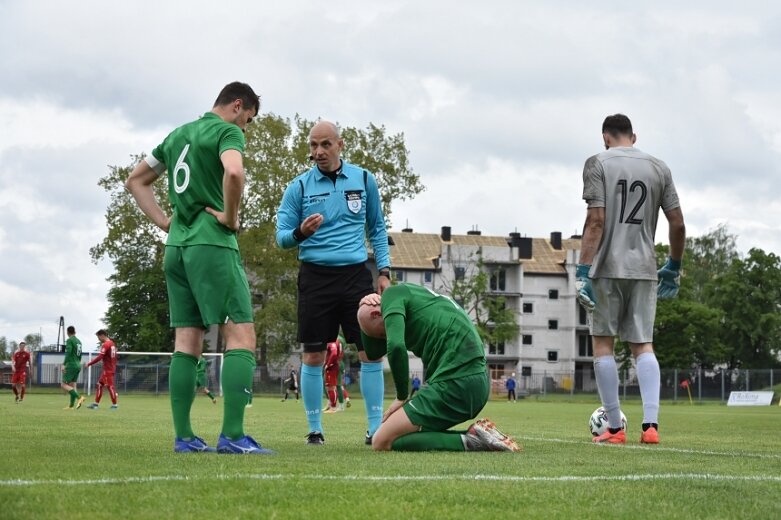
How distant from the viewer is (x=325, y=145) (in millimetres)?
8539

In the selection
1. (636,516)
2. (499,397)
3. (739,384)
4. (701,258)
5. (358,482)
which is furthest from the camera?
(701,258)

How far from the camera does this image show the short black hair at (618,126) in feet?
Result: 30.1

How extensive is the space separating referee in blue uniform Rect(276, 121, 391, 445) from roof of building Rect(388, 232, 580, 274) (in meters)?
85.3

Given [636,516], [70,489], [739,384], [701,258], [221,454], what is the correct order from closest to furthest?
[636,516] < [70,489] < [221,454] < [739,384] < [701,258]

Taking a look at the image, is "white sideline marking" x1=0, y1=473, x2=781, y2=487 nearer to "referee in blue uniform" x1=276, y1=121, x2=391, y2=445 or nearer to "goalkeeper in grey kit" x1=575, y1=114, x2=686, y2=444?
"goalkeeper in grey kit" x1=575, y1=114, x2=686, y2=444

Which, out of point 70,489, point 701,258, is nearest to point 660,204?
point 70,489

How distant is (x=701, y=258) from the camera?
316 ft

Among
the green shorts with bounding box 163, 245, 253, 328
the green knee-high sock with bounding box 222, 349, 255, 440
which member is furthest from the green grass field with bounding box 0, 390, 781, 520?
the green shorts with bounding box 163, 245, 253, 328

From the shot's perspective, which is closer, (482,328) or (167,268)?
(167,268)

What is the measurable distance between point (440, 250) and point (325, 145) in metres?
90.8

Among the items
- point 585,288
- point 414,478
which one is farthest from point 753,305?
point 414,478

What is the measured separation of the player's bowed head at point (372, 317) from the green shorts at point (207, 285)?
101 centimetres

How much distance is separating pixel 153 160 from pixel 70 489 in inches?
128

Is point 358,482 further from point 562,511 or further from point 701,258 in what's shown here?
point 701,258
